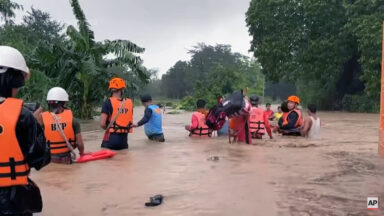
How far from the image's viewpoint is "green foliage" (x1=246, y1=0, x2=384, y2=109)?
91.9ft

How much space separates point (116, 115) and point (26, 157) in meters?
5.42

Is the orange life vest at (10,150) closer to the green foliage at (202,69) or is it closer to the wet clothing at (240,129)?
the wet clothing at (240,129)

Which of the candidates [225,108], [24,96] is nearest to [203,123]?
[225,108]

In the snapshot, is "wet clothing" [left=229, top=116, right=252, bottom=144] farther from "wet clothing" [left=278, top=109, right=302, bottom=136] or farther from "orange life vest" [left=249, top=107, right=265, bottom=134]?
"wet clothing" [left=278, top=109, right=302, bottom=136]

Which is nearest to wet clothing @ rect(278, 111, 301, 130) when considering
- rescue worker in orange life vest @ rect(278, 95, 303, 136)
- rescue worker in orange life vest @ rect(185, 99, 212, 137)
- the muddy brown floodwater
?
rescue worker in orange life vest @ rect(278, 95, 303, 136)

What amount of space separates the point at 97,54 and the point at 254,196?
1353 centimetres

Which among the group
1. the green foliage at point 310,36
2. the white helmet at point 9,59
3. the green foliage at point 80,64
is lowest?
the white helmet at point 9,59

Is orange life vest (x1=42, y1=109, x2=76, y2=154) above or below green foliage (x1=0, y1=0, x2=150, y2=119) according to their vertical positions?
below

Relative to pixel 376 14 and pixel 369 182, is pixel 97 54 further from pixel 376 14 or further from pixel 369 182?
pixel 376 14

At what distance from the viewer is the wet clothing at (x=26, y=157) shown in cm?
256

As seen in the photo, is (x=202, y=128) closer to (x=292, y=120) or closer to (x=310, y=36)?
(x=292, y=120)

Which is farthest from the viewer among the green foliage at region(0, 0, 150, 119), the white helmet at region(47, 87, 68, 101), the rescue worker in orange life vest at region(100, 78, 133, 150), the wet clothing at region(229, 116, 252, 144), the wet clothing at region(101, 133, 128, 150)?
the green foliage at region(0, 0, 150, 119)

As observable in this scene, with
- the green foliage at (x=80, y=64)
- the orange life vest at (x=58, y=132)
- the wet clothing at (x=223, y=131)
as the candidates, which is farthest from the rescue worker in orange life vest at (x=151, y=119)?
the green foliage at (x=80, y=64)

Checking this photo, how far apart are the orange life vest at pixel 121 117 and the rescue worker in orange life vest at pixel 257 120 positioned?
3.48 m
